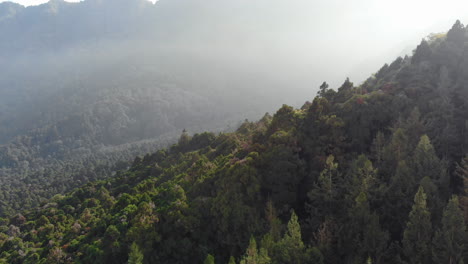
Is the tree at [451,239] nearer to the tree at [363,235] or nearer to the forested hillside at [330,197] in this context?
the forested hillside at [330,197]

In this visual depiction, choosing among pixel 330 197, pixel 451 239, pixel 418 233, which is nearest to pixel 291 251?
pixel 330 197

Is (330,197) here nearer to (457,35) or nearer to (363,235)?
(363,235)

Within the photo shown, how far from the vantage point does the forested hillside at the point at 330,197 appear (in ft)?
80.5

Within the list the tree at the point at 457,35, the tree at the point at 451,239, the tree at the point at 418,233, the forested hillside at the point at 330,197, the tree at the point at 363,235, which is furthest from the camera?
the tree at the point at 457,35

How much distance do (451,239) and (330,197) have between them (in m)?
10.3

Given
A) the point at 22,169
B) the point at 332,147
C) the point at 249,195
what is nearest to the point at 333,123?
the point at 332,147

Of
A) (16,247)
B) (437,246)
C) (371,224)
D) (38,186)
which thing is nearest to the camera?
(437,246)

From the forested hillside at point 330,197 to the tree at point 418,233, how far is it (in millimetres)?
87

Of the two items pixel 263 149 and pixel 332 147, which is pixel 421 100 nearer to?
pixel 332 147

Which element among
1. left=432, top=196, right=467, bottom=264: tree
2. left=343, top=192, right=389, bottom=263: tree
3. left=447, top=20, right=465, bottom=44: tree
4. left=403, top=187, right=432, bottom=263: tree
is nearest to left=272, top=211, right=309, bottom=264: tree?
left=343, top=192, right=389, bottom=263: tree

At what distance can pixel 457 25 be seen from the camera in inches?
1956

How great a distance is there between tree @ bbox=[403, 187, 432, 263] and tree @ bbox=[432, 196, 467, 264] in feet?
2.88

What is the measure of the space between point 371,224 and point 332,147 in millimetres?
13773

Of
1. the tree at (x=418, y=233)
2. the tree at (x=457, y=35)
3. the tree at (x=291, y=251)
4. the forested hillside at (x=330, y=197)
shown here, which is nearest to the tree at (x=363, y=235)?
the forested hillside at (x=330, y=197)
